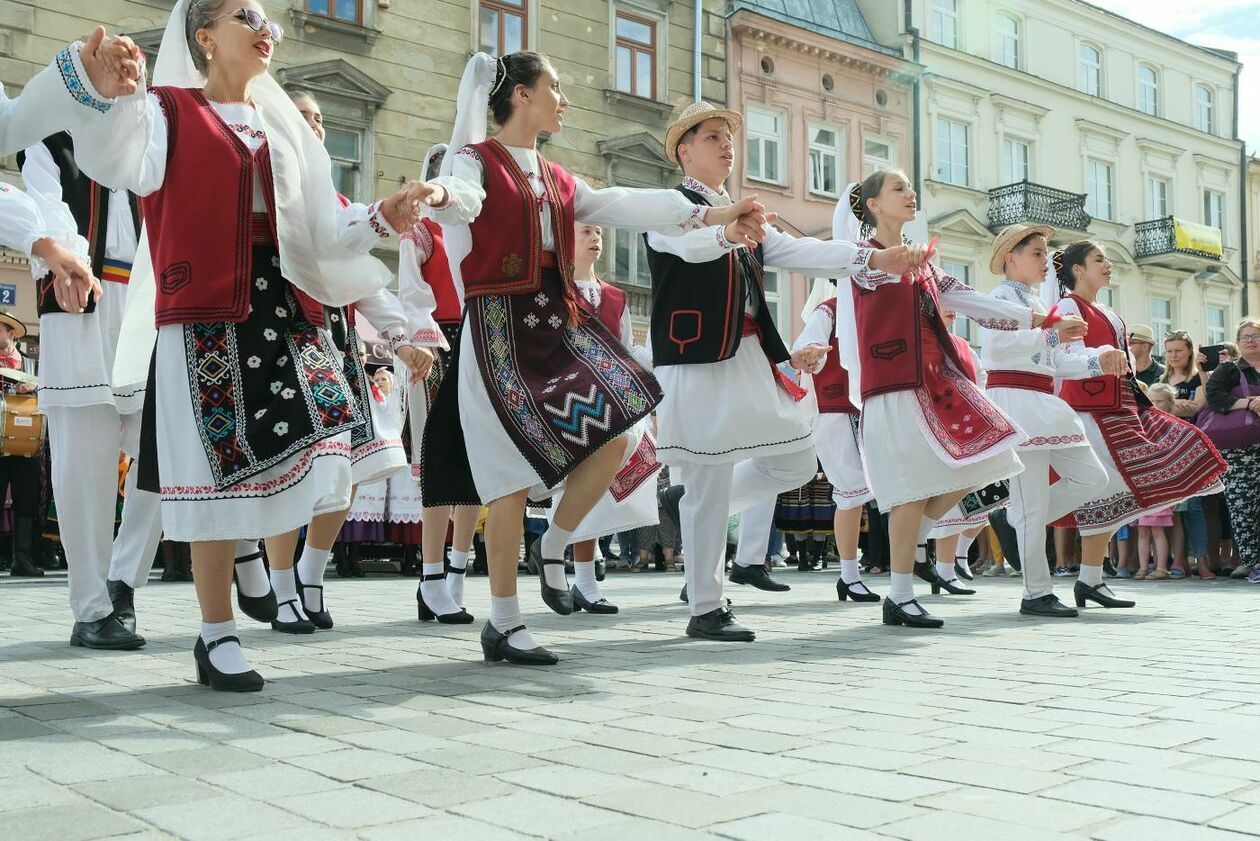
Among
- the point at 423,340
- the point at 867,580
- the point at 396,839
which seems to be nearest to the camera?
the point at 396,839

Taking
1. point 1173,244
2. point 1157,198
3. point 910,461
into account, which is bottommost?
point 910,461

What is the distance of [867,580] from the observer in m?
11.1

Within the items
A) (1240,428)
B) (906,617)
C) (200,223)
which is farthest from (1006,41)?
(200,223)

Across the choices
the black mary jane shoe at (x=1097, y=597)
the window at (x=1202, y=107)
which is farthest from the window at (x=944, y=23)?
the black mary jane shoe at (x=1097, y=597)

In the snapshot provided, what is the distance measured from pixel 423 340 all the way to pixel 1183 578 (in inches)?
315

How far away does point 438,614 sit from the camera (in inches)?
238

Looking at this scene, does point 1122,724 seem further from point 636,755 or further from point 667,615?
point 667,615

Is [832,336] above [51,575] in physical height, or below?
above

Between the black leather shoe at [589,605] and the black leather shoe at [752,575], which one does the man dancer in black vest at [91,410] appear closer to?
the black leather shoe at [589,605]

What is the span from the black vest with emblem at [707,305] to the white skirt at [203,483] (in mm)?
1974

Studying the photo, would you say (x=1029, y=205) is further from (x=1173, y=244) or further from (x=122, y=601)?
(x=122, y=601)

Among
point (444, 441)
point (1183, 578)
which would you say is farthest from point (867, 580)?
point (444, 441)

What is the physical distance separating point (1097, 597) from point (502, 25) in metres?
17.3

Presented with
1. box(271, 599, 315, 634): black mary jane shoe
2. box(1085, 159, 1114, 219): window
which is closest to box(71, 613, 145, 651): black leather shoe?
box(271, 599, 315, 634): black mary jane shoe
